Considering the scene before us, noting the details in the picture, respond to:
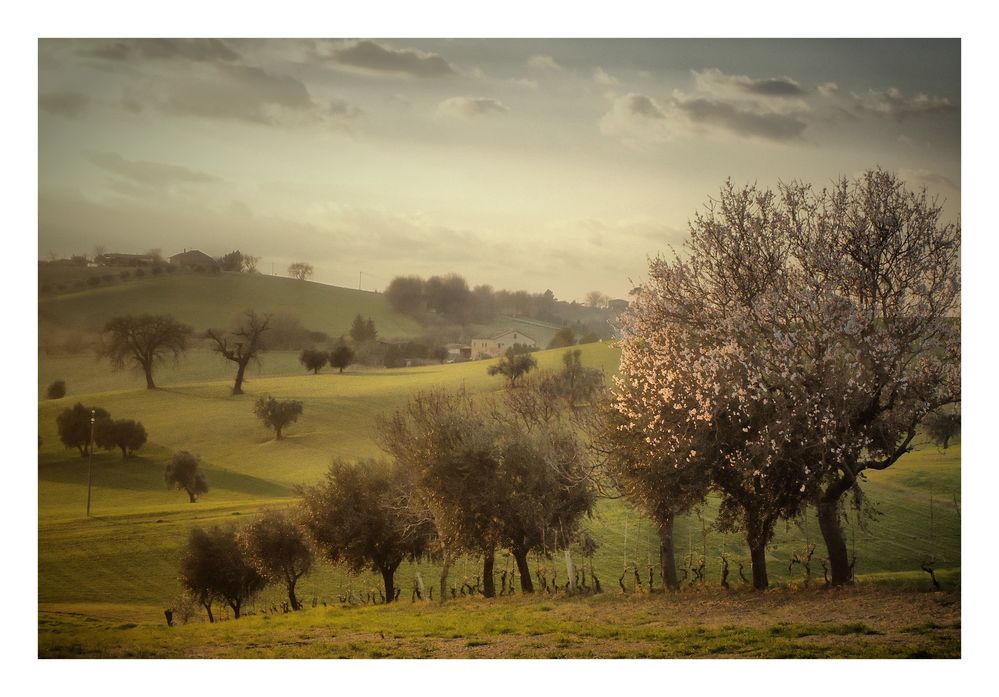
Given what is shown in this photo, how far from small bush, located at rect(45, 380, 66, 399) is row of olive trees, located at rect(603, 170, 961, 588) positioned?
414 inches

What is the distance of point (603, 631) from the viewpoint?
14289 mm

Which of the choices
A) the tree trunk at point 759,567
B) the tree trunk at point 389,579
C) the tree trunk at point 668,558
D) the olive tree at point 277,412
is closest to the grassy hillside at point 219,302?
the olive tree at point 277,412

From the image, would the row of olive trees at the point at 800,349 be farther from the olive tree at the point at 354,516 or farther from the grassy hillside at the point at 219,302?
the olive tree at the point at 354,516

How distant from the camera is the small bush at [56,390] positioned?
50.3 ft

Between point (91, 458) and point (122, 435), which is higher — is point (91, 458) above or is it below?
below

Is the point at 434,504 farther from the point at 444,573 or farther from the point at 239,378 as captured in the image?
the point at 239,378

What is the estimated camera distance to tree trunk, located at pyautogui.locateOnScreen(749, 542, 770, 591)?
1548 cm

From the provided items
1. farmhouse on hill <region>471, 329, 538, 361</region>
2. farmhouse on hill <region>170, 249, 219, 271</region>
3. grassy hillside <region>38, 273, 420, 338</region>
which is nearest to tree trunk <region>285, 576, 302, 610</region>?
grassy hillside <region>38, 273, 420, 338</region>

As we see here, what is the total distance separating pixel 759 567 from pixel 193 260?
12.1m

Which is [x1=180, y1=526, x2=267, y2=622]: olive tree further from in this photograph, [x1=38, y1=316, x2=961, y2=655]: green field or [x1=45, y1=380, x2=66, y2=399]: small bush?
[x1=45, y1=380, x2=66, y2=399]: small bush

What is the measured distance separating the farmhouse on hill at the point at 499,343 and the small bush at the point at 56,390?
8.38m

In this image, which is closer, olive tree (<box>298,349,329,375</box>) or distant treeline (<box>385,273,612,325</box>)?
distant treeline (<box>385,273,612,325</box>)

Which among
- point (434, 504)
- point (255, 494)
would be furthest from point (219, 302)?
point (434, 504)
